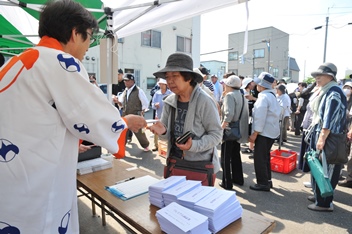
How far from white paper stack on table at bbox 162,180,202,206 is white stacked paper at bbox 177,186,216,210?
26 millimetres

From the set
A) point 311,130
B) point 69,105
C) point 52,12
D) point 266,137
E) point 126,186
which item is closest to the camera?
point 69,105

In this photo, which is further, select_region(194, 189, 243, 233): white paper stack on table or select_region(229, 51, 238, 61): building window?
select_region(229, 51, 238, 61): building window

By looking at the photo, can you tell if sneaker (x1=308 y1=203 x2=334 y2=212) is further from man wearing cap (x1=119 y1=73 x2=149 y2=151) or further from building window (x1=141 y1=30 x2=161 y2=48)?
building window (x1=141 y1=30 x2=161 y2=48)

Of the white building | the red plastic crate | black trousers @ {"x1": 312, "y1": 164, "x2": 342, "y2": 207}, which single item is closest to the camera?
black trousers @ {"x1": 312, "y1": 164, "x2": 342, "y2": 207}

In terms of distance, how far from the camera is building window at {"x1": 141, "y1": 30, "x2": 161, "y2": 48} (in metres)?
15.2

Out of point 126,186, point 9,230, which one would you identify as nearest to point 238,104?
point 126,186

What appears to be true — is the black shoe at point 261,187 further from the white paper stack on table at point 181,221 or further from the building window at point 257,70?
the building window at point 257,70

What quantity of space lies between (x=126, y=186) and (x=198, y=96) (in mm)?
938

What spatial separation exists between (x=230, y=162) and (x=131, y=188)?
250 centimetres

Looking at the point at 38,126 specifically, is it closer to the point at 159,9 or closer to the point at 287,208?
the point at 159,9

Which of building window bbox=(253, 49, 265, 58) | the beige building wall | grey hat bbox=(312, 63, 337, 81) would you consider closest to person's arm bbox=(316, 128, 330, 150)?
grey hat bbox=(312, 63, 337, 81)

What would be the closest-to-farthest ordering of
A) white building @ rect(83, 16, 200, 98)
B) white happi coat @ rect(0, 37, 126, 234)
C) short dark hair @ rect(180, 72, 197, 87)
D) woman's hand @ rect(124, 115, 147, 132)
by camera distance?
white happi coat @ rect(0, 37, 126, 234) < woman's hand @ rect(124, 115, 147, 132) < short dark hair @ rect(180, 72, 197, 87) < white building @ rect(83, 16, 200, 98)

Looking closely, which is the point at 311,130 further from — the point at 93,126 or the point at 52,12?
the point at 52,12

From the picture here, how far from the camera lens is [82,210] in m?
3.27
